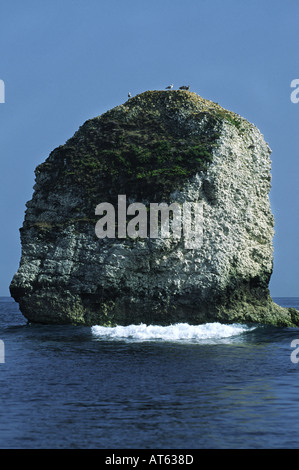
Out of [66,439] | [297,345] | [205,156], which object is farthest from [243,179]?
[66,439]

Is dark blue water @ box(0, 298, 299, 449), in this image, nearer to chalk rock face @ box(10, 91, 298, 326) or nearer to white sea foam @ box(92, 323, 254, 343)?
white sea foam @ box(92, 323, 254, 343)

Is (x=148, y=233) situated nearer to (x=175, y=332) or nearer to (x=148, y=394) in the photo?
(x=175, y=332)

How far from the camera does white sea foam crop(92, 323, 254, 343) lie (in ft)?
97.5

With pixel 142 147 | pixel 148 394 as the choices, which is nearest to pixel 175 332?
pixel 142 147

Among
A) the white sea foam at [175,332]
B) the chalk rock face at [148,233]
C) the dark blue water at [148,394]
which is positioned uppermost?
the chalk rock face at [148,233]

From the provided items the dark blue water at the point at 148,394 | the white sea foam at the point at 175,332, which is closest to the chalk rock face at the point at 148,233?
the white sea foam at the point at 175,332

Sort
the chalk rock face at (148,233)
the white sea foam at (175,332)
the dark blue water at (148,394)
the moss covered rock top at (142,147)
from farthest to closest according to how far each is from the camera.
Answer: the moss covered rock top at (142,147)
the chalk rock face at (148,233)
the white sea foam at (175,332)
the dark blue water at (148,394)

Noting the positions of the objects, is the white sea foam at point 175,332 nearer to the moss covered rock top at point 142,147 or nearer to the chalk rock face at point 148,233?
the chalk rock face at point 148,233

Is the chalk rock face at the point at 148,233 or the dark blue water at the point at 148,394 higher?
the chalk rock face at the point at 148,233

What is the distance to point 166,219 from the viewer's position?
3300cm

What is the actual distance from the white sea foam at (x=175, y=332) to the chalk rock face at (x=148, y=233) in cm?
75

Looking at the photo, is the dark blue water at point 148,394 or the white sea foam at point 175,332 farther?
the white sea foam at point 175,332

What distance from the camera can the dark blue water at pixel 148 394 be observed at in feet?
39.4

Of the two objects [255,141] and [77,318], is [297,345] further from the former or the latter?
[255,141]
